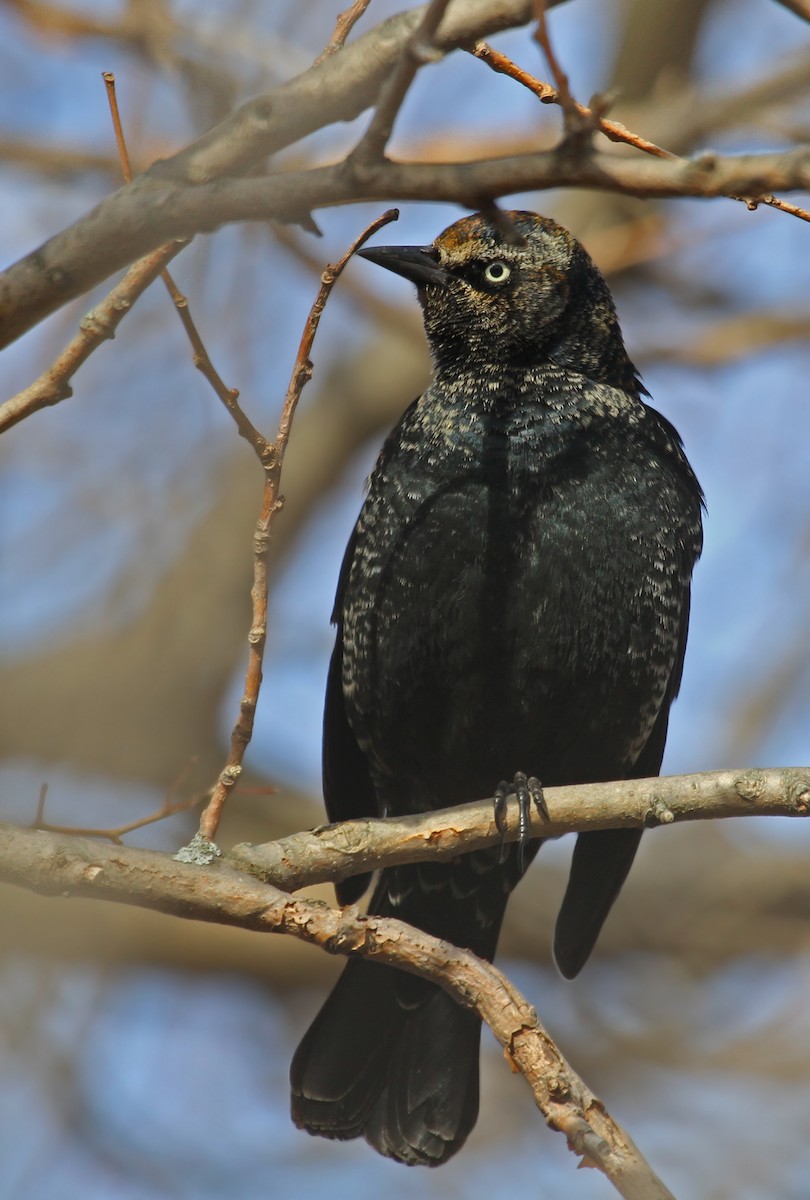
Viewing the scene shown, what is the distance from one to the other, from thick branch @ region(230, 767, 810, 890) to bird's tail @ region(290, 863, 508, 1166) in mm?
1055

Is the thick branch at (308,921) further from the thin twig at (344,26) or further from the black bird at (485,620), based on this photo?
the thin twig at (344,26)

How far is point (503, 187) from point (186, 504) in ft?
20.1

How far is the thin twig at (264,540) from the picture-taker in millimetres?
2697

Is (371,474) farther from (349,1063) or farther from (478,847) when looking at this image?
(349,1063)

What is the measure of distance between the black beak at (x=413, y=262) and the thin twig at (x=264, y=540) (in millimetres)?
1437

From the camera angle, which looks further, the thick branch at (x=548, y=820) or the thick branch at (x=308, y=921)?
the thick branch at (x=548, y=820)

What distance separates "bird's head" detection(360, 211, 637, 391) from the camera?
412cm

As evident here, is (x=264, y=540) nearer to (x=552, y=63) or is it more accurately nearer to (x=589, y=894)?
(x=552, y=63)

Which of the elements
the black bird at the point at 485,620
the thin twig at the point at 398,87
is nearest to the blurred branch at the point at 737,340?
the black bird at the point at 485,620

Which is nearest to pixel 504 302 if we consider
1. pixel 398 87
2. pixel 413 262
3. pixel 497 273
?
pixel 497 273

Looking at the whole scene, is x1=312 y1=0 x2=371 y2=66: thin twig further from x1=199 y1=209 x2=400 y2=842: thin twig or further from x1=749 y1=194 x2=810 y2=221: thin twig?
x1=749 y1=194 x2=810 y2=221: thin twig

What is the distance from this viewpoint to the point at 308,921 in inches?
106

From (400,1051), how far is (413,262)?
2374mm

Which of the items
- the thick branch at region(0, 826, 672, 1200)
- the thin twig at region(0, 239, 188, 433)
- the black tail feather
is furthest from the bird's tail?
the thin twig at region(0, 239, 188, 433)
